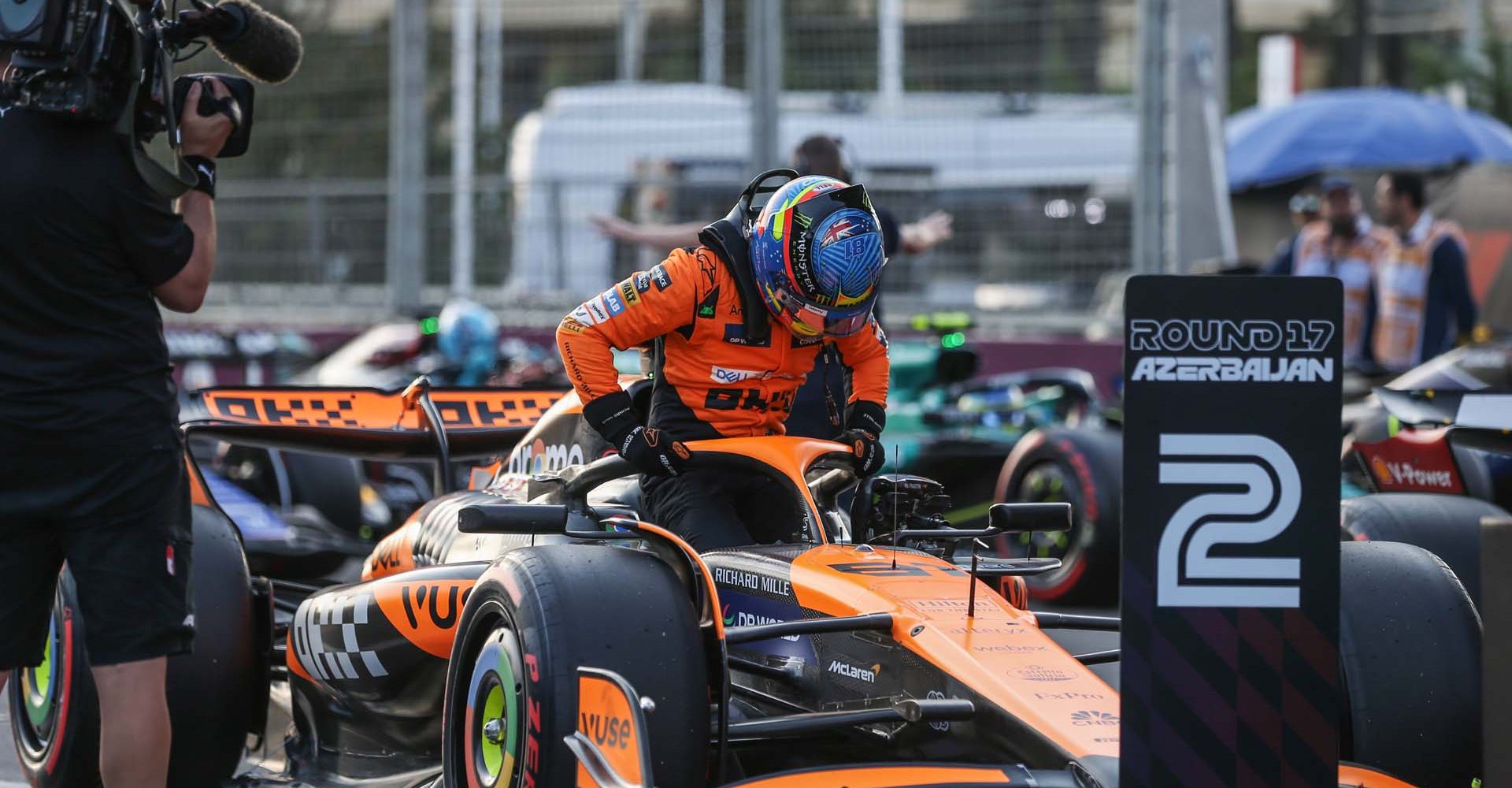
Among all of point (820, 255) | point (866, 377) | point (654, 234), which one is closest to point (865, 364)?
point (866, 377)

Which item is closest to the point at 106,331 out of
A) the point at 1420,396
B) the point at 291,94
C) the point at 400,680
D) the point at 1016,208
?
the point at 400,680

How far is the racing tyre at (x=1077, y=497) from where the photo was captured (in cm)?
760

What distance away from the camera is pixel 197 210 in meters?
3.53

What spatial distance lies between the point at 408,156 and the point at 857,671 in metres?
8.93

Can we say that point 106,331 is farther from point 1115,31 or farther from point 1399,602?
point 1115,31

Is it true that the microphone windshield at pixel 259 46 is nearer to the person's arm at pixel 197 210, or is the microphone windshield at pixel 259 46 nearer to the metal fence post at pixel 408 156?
the person's arm at pixel 197 210

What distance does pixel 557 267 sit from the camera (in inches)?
479

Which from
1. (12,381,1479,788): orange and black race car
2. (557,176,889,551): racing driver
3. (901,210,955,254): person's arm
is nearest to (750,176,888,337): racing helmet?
(557,176,889,551): racing driver

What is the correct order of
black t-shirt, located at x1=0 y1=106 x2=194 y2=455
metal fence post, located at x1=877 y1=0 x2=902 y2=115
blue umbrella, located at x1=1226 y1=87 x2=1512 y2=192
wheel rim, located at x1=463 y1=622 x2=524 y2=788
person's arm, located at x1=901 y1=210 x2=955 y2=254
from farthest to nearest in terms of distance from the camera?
1. blue umbrella, located at x1=1226 y1=87 x2=1512 y2=192
2. metal fence post, located at x1=877 y1=0 x2=902 y2=115
3. person's arm, located at x1=901 y1=210 x2=955 y2=254
4. wheel rim, located at x1=463 y1=622 x2=524 y2=788
5. black t-shirt, located at x1=0 y1=106 x2=194 y2=455

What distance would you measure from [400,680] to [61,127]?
1.78 m

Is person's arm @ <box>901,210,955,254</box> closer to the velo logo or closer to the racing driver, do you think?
the racing driver

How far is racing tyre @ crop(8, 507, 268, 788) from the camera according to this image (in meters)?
4.34

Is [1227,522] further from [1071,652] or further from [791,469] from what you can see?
[1071,652]

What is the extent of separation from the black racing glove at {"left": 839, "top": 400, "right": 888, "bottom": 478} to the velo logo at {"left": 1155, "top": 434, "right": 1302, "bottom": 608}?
1703 millimetres
